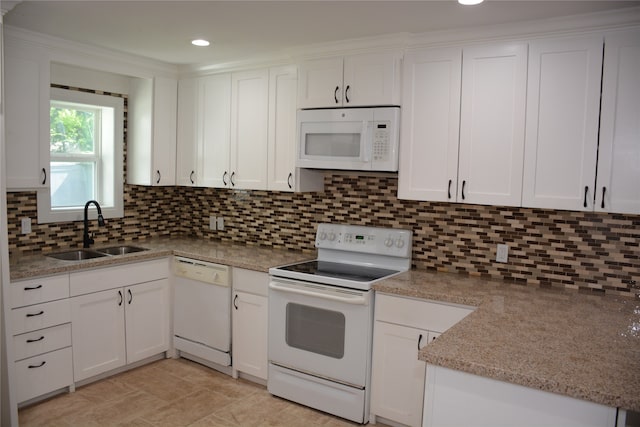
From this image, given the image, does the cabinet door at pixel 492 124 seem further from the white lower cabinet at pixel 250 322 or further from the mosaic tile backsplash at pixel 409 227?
the white lower cabinet at pixel 250 322

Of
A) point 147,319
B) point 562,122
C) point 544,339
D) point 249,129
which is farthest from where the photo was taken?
point 249,129

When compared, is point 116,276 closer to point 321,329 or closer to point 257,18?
point 321,329

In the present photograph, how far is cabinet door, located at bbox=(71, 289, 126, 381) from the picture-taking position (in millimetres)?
3326

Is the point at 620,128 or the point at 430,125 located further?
the point at 430,125

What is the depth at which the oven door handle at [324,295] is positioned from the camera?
293 centimetres

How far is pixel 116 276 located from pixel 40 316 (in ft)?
1.80

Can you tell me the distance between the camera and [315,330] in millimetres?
3162

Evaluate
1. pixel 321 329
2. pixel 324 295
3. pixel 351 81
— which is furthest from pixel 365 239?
pixel 351 81

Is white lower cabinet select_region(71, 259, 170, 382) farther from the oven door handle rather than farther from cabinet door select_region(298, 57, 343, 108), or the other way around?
cabinet door select_region(298, 57, 343, 108)

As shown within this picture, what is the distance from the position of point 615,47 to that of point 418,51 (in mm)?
1028

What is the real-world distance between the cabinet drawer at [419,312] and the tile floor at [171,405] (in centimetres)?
72

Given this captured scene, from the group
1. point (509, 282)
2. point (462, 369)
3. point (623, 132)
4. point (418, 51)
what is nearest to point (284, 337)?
point (509, 282)

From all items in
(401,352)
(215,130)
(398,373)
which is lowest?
(398,373)

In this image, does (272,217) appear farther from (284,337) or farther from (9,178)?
(9,178)
